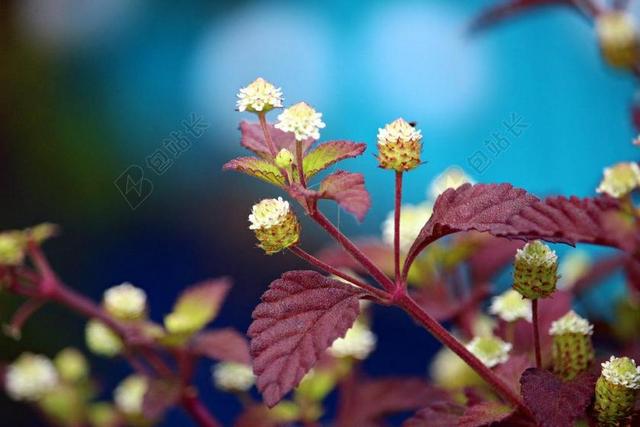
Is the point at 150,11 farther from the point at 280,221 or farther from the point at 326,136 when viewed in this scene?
the point at 280,221

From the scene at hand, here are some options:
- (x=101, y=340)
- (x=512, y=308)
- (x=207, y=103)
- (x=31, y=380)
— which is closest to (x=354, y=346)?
(x=512, y=308)

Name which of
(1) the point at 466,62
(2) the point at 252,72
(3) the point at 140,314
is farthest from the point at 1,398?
(1) the point at 466,62

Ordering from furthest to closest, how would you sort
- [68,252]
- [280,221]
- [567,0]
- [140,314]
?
[68,252] < [567,0] < [140,314] < [280,221]

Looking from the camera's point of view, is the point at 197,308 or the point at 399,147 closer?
the point at 399,147

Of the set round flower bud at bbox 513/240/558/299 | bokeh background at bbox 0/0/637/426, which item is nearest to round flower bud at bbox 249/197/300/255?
round flower bud at bbox 513/240/558/299

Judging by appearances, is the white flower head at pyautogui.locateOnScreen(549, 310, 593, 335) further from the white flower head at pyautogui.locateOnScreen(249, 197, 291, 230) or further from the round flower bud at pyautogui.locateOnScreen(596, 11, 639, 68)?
the round flower bud at pyautogui.locateOnScreen(596, 11, 639, 68)

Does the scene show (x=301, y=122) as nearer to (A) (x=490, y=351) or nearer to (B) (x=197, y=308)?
(A) (x=490, y=351)
